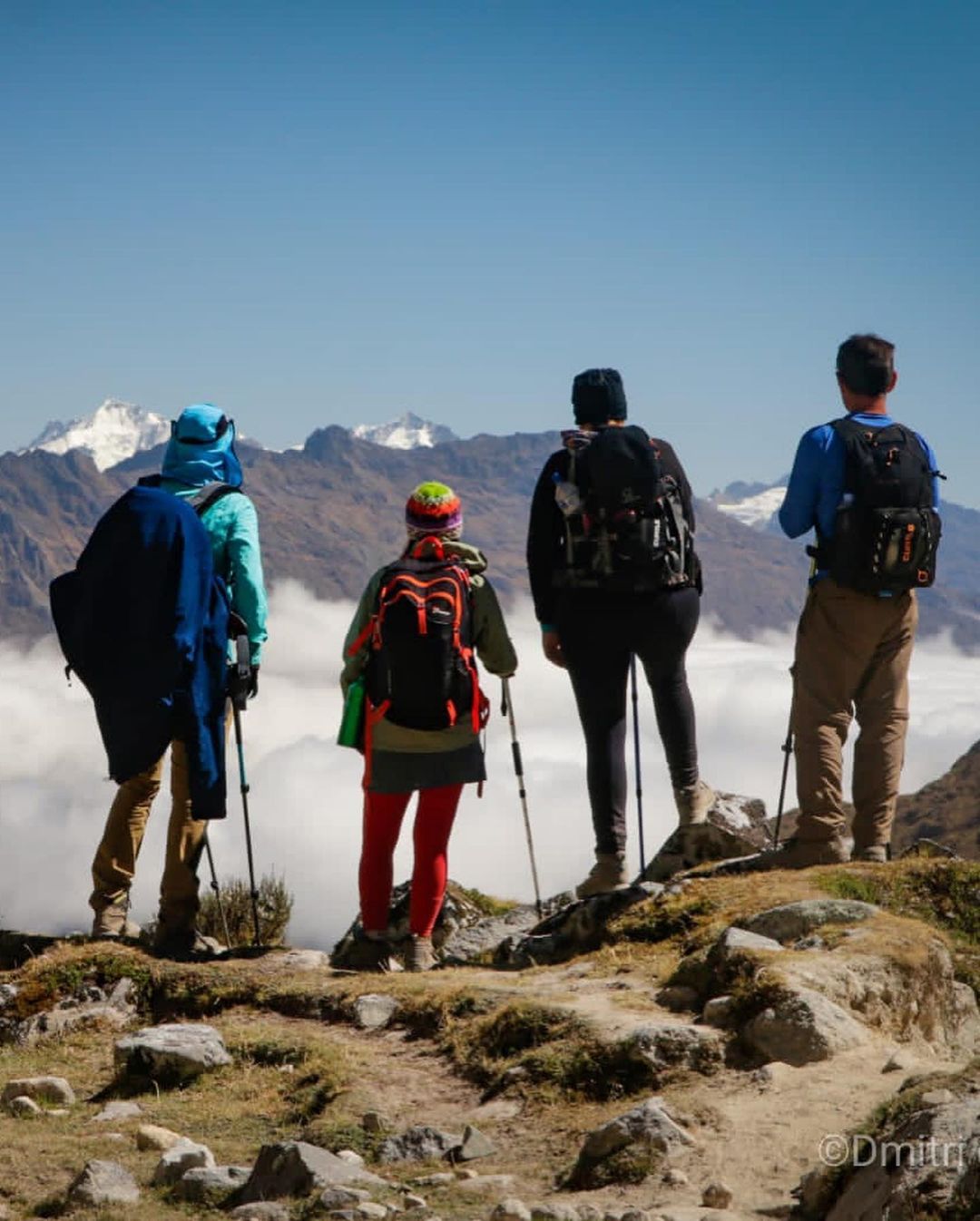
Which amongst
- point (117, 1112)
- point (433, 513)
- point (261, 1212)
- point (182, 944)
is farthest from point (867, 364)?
point (261, 1212)

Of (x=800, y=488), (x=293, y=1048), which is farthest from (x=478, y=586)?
(x=293, y=1048)

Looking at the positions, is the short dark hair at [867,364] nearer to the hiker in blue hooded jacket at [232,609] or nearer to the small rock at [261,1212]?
the hiker in blue hooded jacket at [232,609]

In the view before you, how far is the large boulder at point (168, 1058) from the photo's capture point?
26.5 ft

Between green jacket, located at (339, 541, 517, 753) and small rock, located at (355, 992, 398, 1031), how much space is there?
5.63 ft

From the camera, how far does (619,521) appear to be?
10.7 metres

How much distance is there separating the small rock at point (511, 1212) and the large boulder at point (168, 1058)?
294cm

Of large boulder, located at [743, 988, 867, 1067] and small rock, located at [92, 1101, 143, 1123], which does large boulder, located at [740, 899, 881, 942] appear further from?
small rock, located at [92, 1101, 143, 1123]

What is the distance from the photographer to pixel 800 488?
10.9 meters

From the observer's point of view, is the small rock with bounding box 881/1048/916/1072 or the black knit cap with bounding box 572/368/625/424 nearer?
the small rock with bounding box 881/1048/916/1072

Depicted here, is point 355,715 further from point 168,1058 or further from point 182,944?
point 168,1058

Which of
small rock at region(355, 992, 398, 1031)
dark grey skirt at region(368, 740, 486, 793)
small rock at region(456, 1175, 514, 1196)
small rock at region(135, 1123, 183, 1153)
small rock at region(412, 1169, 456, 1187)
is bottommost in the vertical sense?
small rock at region(355, 992, 398, 1031)

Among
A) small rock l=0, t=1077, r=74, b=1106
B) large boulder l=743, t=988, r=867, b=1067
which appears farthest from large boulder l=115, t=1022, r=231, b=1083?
large boulder l=743, t=988, r=867, b=1067

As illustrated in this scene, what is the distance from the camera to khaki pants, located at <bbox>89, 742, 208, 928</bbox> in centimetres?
1048

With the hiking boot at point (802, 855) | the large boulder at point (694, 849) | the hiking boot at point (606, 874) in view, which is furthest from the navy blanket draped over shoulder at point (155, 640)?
the hiking boot at point (802, 855)
